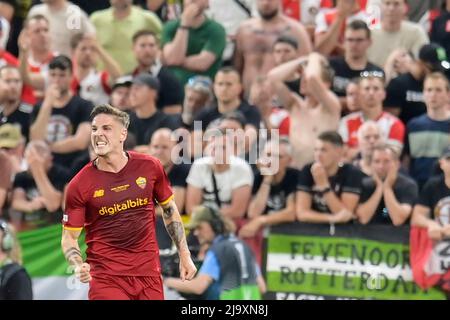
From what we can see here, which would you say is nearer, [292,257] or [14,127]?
[292,257]

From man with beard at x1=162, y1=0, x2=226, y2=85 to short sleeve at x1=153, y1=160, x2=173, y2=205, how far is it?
5.12 meters

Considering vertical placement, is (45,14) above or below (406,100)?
above

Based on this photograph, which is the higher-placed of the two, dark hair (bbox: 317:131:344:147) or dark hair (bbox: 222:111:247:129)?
dark hair (bbox: 222:111:247:129)

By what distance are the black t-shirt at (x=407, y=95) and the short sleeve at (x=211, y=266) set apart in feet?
8.78

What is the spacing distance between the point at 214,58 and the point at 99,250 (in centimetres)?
544

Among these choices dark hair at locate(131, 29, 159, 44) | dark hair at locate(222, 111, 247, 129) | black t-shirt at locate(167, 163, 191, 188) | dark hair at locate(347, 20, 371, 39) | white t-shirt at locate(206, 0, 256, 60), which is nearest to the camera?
dark hair at locate(222, 111, 247, 129)

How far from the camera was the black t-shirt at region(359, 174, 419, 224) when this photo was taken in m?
12.4

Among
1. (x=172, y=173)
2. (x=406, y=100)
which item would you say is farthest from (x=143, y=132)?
(x=406, y=100)

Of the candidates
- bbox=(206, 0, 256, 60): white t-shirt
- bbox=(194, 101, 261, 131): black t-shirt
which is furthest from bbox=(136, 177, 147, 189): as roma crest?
bbox=(206, 0, 256, 60): white t-shirt

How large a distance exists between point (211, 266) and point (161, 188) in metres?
3.15

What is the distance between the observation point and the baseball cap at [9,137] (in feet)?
44.6

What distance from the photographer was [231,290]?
1241 cm

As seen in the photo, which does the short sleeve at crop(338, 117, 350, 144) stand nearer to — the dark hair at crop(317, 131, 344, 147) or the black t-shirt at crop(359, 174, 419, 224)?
the dark hair at crop(317, 131, 344, 147)

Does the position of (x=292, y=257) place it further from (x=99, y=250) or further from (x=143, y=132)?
(x=99, y=250)
